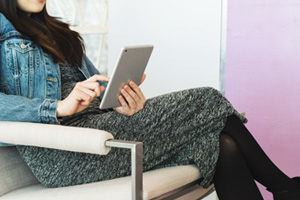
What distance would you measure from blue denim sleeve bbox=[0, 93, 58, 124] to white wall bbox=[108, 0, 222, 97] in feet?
5.13

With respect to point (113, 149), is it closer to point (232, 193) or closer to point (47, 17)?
point (232, 193)

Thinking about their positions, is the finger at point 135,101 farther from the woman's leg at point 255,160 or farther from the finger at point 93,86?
the woman's leg at point 255,160

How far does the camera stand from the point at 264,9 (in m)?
2.73

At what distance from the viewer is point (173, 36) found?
119 inches

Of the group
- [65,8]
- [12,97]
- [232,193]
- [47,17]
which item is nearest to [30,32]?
[47,17]

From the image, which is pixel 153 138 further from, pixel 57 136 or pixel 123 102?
pixel 57 136

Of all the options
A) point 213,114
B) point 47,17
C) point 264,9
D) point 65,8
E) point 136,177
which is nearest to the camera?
point 136,177

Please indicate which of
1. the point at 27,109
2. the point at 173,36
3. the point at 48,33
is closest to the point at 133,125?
the point at 27,109

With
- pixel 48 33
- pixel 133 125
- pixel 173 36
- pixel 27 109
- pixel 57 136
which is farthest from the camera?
pixel 173 36

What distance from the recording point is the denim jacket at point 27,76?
58.2 inches

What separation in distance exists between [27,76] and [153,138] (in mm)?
446

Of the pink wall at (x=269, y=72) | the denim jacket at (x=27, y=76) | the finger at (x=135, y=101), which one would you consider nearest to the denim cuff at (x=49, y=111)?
the denim jacket at (x=27, y=76)

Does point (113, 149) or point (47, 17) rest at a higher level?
point (47, 17)

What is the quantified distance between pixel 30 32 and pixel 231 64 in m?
1.45
